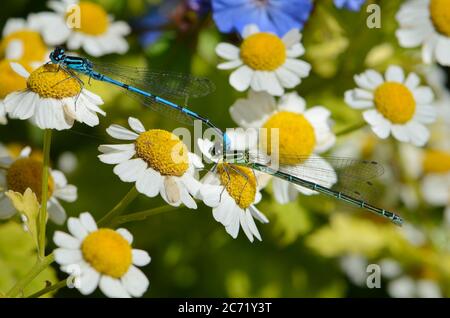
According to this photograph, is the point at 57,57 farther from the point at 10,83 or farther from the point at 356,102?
the point at 356,102

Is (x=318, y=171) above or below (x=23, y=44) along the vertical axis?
below

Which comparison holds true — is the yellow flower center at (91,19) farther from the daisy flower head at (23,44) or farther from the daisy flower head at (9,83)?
the daisy flower head at (9,83)

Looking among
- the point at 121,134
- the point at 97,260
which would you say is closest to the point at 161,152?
the point at 121,134

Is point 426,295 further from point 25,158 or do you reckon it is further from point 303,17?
point 25,158

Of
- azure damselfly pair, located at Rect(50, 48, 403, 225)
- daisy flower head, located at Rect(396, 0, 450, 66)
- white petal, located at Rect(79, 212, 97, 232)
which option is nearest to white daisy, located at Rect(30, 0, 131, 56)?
azure damselfly pair, located at Rect(50, 48, 403, 225)

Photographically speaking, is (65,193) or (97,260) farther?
(65,193)

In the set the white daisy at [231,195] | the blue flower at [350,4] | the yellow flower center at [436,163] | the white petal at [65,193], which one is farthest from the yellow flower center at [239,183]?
the yellow flower center at [436,163]
